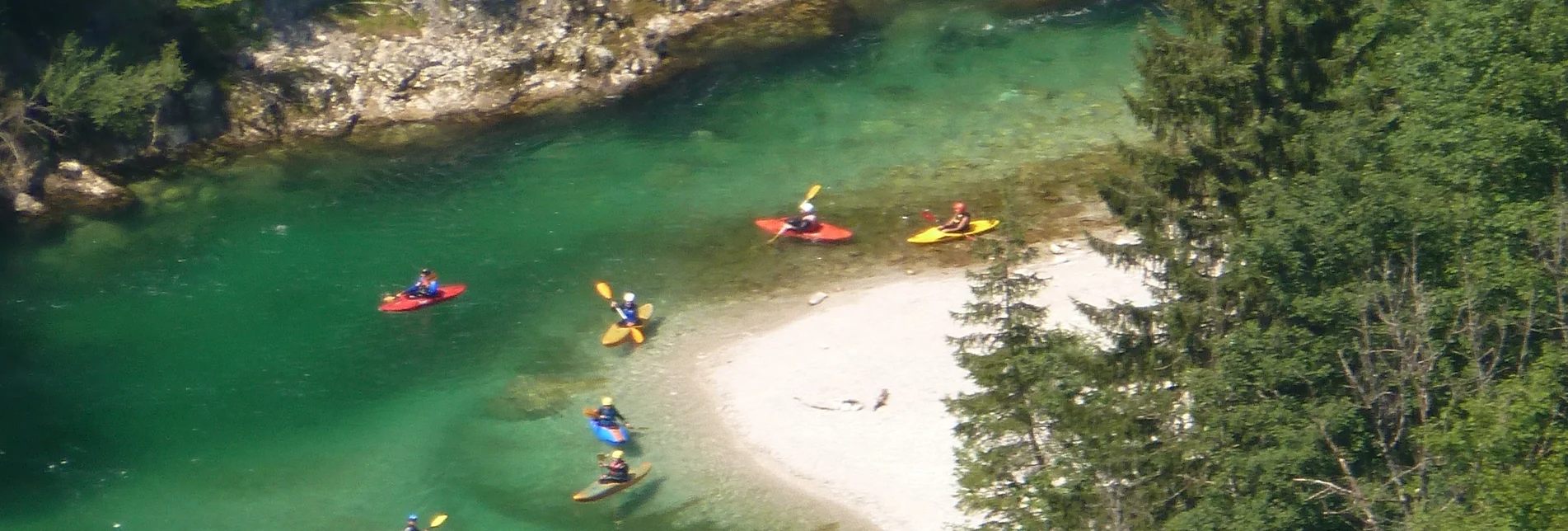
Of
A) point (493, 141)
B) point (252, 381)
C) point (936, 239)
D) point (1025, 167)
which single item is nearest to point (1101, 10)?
point (1025, 167)

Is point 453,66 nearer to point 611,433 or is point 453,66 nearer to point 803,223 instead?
point 803,223

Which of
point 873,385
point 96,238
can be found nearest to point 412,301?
point 96,238

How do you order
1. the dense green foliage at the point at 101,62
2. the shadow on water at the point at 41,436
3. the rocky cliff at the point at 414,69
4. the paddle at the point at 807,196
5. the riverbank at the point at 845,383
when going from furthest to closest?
the rocky cliff at the point at 414,69
the dense green foliage at the point at 101,62
the paddle at the point at 807,196
the shadow on water at the point at 41,436
the riverbank at the point at 845,383

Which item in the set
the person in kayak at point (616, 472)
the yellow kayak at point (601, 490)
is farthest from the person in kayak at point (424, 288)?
the person in kayak at point (616, 472)

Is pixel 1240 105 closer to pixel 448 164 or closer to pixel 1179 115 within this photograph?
pixel 1179 115

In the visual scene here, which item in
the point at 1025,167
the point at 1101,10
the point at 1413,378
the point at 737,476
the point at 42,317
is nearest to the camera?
the point at 1413,378

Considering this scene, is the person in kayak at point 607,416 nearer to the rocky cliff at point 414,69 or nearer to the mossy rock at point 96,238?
the mossy rock at point 96,238
